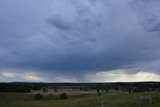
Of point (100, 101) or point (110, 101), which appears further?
point (100, 101)

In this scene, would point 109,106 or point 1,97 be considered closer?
point 109,106

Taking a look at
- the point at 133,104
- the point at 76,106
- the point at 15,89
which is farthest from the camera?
the point at 15,89

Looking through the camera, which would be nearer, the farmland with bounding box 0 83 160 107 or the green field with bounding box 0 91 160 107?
the green field with bounding box 0 91 160 107

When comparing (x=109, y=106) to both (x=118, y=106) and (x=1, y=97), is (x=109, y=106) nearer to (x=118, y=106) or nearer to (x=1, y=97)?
(x=118, y=106)

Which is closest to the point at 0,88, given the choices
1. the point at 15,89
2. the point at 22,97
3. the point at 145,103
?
the point at 15,89

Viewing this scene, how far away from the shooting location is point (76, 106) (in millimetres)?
58000

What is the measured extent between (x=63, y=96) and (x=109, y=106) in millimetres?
69190

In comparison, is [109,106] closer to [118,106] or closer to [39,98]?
[118,106]

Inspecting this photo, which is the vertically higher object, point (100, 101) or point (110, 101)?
point (100, 101)

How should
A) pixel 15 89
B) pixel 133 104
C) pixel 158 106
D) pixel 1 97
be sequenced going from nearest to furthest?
1. pixel 158 106
2. pixel 133 104
3. pixel 1 97
4. pixel 15 89

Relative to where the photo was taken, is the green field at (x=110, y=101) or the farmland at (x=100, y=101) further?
the farmland at (x=100, y=101)

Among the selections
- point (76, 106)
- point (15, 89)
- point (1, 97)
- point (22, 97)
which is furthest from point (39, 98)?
point (76, 106)

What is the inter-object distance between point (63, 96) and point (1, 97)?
Result: 21.2 metres

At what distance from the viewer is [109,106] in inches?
1709
